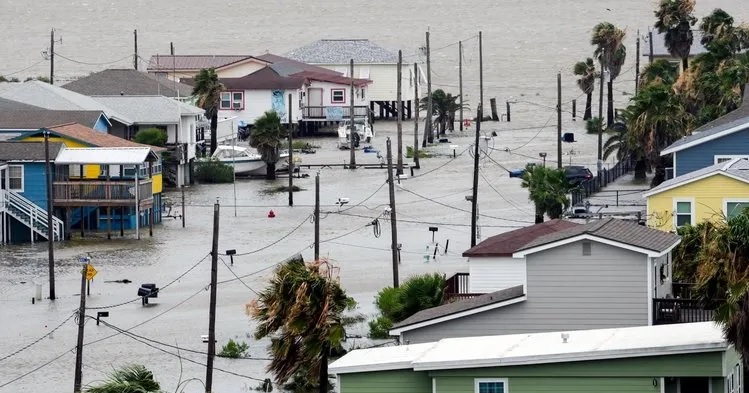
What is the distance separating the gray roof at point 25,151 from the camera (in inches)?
2613

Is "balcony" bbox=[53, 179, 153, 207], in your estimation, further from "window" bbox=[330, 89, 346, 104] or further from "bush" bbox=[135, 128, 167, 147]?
"window" bbox=[330, 89, 346, 104]

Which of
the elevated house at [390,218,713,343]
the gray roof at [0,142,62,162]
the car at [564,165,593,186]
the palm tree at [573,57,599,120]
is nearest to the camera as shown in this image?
the elevated house at [390,218,713,343]

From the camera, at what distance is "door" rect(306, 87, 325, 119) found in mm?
104812

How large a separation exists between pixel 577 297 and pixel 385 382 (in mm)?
5416

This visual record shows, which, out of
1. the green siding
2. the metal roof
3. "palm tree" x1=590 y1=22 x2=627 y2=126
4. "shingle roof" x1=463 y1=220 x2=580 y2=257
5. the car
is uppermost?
"palm tree" x1=590 y1=22 x2=627 y2=126

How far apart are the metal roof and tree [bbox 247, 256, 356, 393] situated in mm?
30284

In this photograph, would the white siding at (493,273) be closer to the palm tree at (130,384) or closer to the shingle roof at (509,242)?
the shingle roof at (509,242)

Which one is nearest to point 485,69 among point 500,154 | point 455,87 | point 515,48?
point 455,87

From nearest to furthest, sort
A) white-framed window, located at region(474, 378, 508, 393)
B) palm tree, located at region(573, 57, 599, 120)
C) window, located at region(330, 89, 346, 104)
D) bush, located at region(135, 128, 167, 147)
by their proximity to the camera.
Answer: white-framed window, located at region(474, 378, 508, 393) < bush, located at region(135, 128, 167, 147) < window, located at region(330, 89, 346, 104) < palm tree, located at region(573, 57, 599, 120)

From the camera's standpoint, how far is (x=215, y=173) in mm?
83562

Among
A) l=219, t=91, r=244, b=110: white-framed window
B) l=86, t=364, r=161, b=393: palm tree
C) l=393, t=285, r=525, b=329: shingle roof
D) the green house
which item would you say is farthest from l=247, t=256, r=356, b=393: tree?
l=219, t=91, r=244, b=110: white-framed window

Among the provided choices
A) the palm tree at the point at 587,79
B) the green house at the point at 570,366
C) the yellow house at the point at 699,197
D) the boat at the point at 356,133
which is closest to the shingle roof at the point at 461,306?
the green house at the point at 570,366

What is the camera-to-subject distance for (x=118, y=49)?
19525 cm

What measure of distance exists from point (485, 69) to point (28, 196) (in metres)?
Result: 95.3
